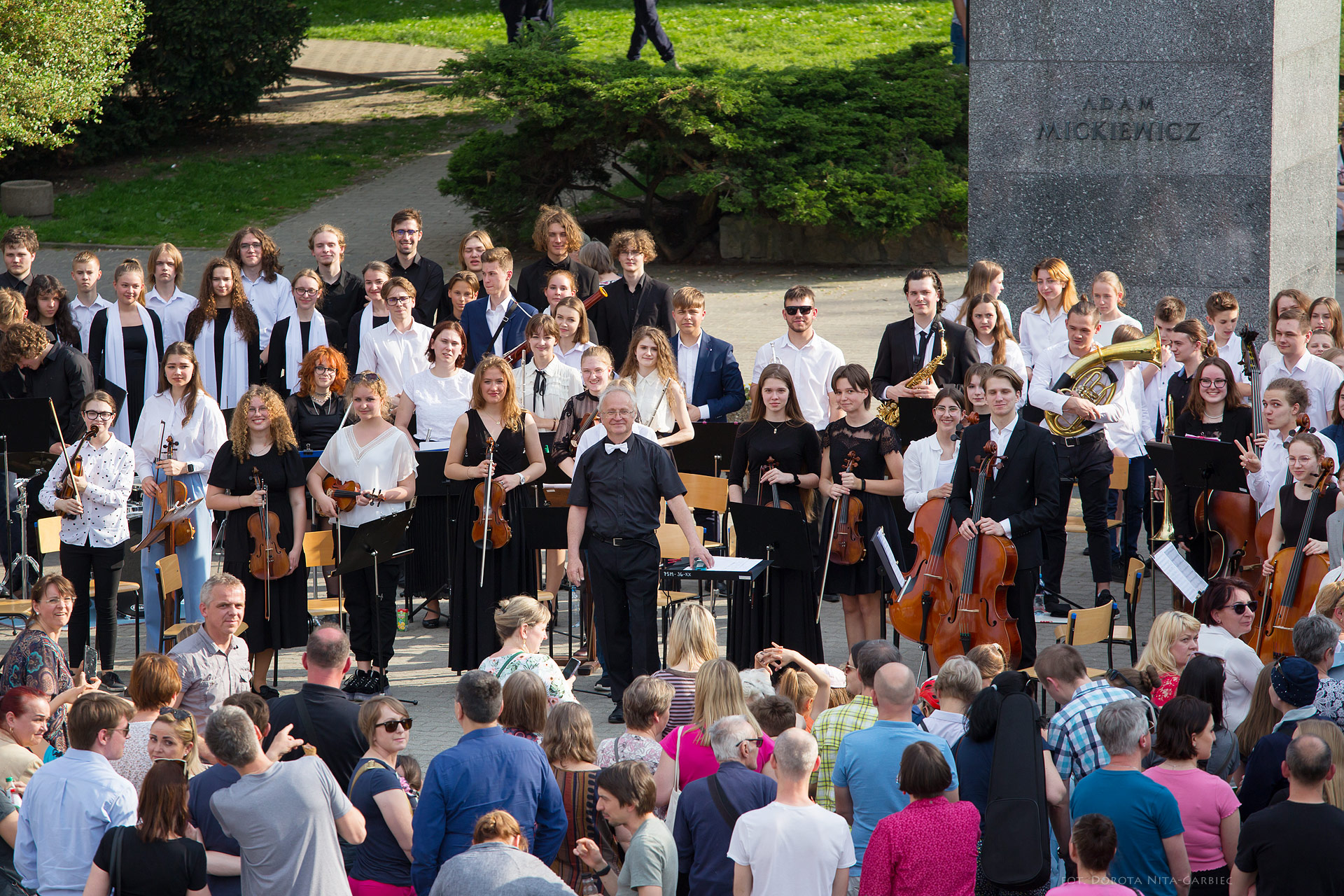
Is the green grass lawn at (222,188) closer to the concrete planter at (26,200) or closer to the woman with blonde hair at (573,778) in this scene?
the concrete planter at (26,200)

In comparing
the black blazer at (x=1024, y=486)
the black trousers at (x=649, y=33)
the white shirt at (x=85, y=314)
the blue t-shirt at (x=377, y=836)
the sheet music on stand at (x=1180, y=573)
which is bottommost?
the blue t-shirt at (x=377, y=836)

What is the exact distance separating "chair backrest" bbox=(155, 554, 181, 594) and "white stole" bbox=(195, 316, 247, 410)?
2418 mm

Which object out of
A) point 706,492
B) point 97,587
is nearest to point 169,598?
point 97,587

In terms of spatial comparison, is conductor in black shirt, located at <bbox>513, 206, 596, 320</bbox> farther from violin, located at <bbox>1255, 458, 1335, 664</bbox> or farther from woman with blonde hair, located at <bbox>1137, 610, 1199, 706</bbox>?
woman with blonde hair, located at <bbox>1137, 610, 1199, 706</bbox>

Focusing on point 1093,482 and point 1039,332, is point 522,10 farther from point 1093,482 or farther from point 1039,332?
point 1093,482

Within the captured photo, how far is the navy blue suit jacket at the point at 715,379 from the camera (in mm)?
10773

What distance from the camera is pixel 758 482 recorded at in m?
9.24

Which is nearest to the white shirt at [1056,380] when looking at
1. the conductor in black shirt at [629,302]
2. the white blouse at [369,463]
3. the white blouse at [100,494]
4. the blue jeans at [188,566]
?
the conductor in black shirt at [629,302]

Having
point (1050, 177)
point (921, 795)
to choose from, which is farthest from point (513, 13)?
point (921, 795)

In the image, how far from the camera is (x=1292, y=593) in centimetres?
788

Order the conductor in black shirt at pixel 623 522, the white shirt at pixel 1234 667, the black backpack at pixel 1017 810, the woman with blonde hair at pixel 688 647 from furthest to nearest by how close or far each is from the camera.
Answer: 1. the conductor in black shirt at pixel 623 522
2. the white shirt at pixel 1234 667
3. the woman with blonde hair at pixel 688 647
4. the black backpack at pixel 1017 810

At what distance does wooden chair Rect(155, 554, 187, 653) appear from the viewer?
29.2ft

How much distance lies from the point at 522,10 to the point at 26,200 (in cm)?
801

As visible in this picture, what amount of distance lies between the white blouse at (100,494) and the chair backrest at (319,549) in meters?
1.18
